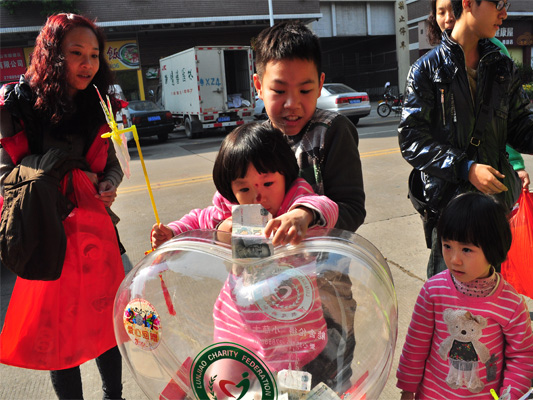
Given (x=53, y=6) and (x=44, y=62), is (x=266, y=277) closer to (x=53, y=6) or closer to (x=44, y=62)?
(x=44, y=62)

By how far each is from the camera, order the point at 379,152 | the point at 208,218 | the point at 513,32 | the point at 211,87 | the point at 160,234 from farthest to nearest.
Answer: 1. the point at 513,32
2. the point at 211,87
3. the point at 379,152
4. the point at 208,218
5. the point at 160,234

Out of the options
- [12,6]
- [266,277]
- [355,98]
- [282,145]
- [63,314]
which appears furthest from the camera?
[12,6]

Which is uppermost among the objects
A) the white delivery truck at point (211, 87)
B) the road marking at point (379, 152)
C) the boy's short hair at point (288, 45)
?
the white delivery truck at point (211, 87)

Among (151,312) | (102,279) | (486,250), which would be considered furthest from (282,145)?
(102,279)

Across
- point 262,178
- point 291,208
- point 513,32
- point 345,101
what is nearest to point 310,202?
point 291,208

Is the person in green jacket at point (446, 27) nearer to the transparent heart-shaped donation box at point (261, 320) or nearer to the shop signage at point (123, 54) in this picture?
the transparent heart-shaped donation box at point (261, 320)

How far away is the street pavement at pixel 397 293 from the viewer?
8.26 feet

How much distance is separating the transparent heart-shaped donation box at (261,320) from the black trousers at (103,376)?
103 centimetres

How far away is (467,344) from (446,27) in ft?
4.69

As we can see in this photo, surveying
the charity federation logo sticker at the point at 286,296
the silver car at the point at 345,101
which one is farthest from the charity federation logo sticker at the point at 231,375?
the silver car at the point at 345,101

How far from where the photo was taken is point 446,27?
211 cm

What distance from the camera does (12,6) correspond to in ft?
58.1

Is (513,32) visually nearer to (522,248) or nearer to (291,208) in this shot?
(522,248)

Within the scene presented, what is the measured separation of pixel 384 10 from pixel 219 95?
1586cm
